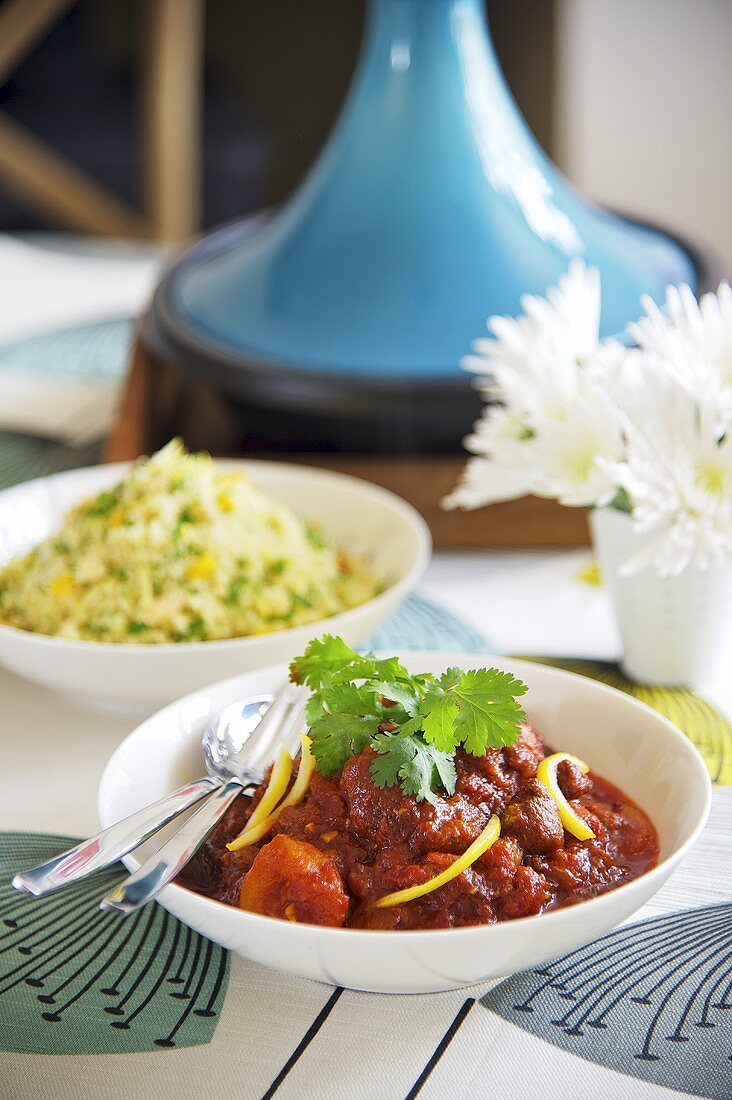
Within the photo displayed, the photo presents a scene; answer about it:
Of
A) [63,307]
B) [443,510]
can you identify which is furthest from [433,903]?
[63,307]

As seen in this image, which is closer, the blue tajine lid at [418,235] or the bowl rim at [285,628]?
the bowl rim at [285,628]

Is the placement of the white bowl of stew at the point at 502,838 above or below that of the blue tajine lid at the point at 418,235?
below

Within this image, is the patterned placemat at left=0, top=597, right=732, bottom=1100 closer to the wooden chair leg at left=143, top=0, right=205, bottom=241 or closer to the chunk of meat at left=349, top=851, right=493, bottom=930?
the chunk of meat at left=349, top=851, right=493, bottom=930

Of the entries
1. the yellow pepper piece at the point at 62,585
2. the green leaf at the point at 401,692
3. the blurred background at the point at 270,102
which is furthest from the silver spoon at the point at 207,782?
the blurred background at the point at 270,102

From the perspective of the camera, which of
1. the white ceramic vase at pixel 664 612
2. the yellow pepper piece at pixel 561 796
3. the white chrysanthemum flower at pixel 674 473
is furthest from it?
the white ceramic vase at pixel 664 612

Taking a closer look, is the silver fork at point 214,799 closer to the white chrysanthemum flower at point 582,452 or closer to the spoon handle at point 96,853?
the spoon handle at point 96,853

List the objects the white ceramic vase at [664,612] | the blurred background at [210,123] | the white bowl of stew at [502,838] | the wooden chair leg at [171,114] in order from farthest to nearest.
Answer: the wooden chair leg at [171,114]
the blurred background at [210,123]
the white ceramic vase at [664,612]
the white bowl of stew at [502,838]

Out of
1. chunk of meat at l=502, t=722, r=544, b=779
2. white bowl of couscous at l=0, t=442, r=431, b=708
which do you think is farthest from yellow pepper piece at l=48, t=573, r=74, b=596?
chunk of meat at l=502, t=722, r=544, b=779

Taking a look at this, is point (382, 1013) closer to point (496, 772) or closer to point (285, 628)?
point (496, 772)
